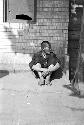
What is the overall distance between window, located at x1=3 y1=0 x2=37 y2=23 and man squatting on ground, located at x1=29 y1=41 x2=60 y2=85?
115cm

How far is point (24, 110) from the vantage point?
6.44m

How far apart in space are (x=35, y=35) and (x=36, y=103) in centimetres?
270

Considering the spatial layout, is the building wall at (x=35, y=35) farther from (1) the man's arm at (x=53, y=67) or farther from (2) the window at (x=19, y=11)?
(1) the man's arm at (x=53, y=67)

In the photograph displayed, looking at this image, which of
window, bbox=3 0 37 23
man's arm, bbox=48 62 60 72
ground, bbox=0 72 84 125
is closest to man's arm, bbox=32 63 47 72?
man's arm, bbox=48 62 60 72

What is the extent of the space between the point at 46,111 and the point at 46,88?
5.09 ft

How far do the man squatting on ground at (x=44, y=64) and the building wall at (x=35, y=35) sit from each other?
0.64 m

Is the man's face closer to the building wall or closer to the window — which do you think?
the building wall

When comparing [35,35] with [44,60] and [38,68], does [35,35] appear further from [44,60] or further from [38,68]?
[38,68]

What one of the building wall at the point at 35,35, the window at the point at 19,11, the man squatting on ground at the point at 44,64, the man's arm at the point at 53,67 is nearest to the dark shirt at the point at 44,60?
the man squatting on ground at the point at 44,64

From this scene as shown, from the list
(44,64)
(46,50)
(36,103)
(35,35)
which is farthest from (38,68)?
(36,103)

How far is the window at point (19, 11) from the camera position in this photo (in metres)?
9.20

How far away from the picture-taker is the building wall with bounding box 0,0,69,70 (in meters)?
9.09

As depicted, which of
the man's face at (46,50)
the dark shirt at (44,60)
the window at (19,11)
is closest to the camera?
the man's face at (46,50)

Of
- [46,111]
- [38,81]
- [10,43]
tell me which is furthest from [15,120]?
[10,43]
